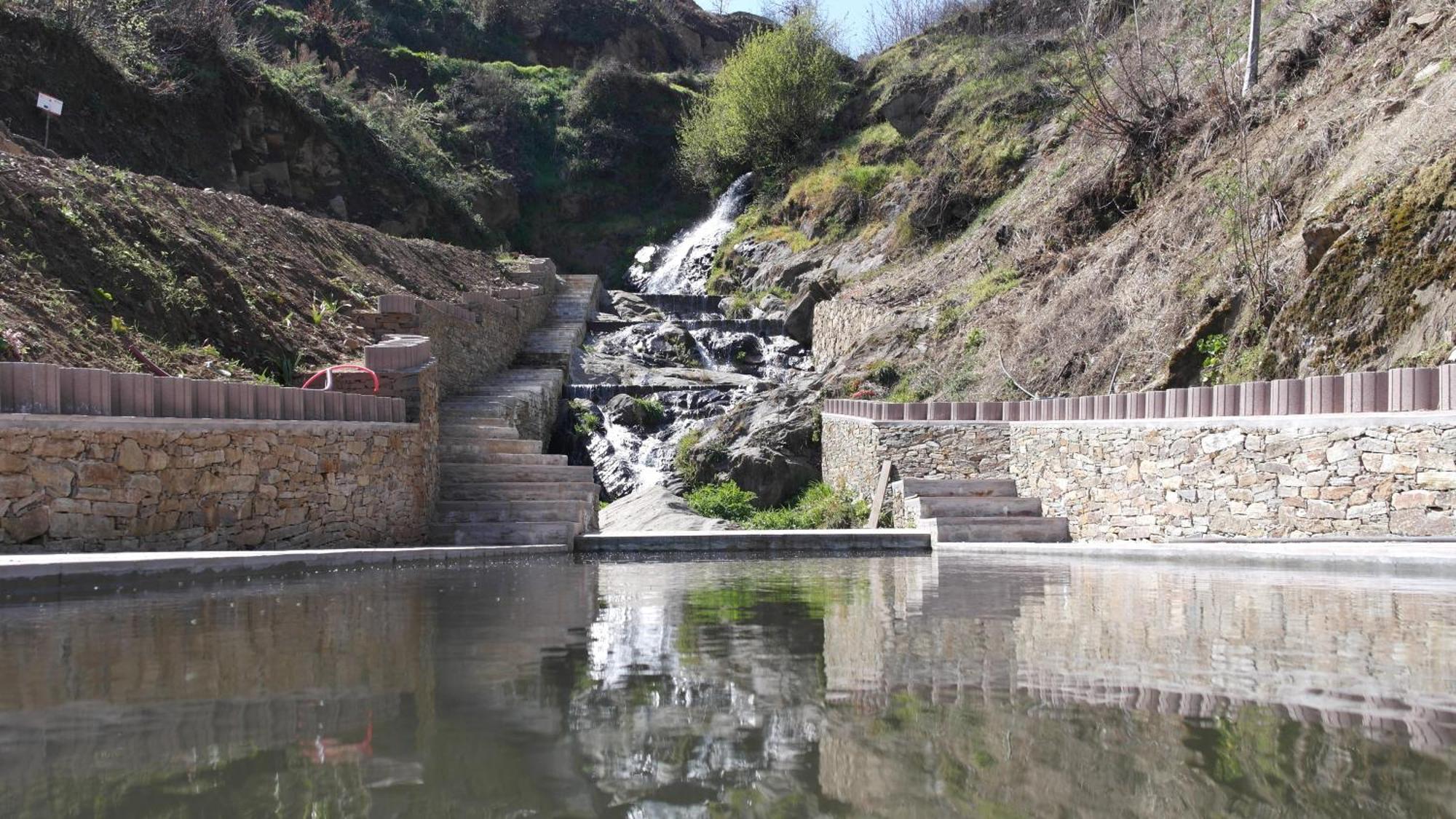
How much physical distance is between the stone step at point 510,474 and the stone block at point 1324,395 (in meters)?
6.92

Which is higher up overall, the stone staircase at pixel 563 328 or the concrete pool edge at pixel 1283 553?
the stone staircase at pixel 563 328

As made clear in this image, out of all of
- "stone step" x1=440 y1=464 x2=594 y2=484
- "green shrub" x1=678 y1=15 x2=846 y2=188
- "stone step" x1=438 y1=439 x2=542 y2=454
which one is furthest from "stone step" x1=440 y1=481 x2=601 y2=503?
"green shrub" x1=678 y1=15 x2=846 y2=188

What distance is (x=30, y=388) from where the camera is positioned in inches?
258

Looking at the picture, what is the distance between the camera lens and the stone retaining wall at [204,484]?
6535mm

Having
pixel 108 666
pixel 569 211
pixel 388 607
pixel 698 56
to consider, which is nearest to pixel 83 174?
pixel 388 607

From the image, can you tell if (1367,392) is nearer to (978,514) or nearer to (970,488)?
(978,514)

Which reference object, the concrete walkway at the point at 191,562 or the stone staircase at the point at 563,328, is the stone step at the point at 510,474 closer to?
the concrete walkway at the point at 191,562

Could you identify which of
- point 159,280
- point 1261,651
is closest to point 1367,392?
point 1261,651

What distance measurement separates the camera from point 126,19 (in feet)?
71.3

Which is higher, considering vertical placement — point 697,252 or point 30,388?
point 697,252

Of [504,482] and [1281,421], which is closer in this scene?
[1281,421]

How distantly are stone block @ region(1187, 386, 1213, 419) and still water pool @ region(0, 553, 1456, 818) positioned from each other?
10.6ft

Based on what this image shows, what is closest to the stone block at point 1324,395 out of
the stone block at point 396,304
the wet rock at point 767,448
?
the wet rock at point 767,448

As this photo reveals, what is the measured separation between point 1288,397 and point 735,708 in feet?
20.7
